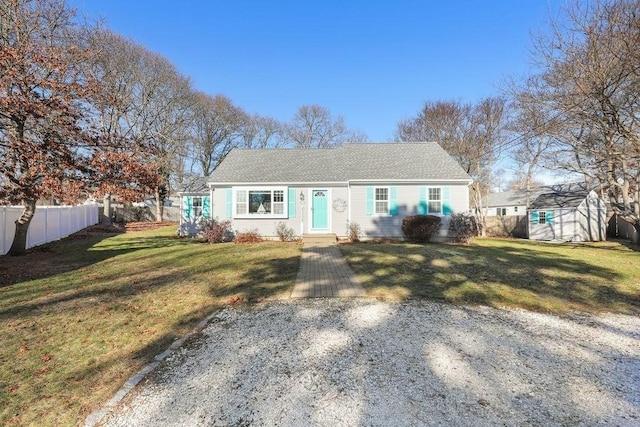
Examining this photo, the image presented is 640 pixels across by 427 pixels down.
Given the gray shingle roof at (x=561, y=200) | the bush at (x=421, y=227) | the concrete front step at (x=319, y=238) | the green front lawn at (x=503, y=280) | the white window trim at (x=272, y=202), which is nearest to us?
the green front lawn at (x=503, y=280)

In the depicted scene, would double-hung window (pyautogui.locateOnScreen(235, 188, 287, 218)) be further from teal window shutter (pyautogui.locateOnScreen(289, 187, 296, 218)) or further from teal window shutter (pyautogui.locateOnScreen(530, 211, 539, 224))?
teal window shutter (pyautogui.locateOnScreen(530, 211, 539, 224))

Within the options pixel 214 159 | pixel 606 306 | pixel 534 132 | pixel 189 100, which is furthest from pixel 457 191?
pixel 214 159

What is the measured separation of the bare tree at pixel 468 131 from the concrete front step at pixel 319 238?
15991mm

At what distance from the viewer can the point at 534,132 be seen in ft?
45.5

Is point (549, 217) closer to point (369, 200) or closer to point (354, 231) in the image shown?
point (369, 200)

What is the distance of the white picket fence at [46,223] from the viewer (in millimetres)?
11452

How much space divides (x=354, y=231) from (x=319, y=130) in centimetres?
2916

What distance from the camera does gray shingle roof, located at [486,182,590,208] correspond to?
2328 centimetres

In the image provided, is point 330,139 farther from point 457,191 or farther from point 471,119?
point 457,191

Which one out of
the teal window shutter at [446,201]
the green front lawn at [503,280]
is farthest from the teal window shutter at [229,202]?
the teal window shutter at [446,201]

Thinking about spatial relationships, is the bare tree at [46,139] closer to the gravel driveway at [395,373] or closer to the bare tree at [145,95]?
the gravel driveway at [395,373]

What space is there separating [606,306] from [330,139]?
37149 mm

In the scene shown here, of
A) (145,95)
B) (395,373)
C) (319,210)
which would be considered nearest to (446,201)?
(319,210)

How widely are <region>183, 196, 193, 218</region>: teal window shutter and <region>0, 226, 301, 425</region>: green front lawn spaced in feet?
23.2
